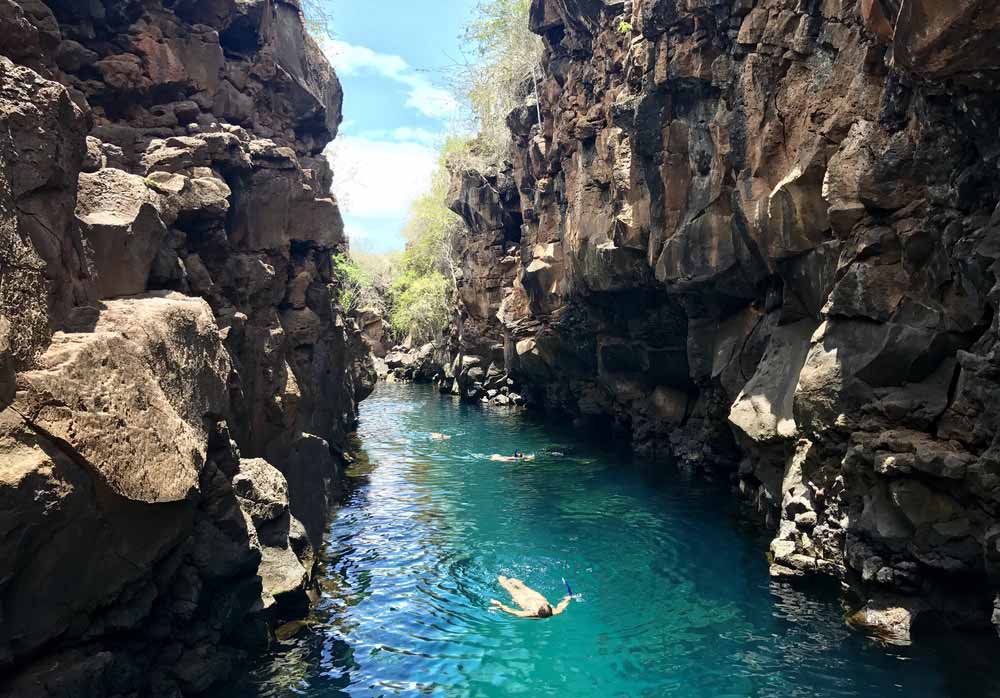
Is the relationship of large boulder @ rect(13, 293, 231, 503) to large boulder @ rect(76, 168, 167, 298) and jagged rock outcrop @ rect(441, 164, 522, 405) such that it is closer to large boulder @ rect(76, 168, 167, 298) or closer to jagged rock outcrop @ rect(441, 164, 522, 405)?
large boulder @ rect(76, 168, 167, 298)

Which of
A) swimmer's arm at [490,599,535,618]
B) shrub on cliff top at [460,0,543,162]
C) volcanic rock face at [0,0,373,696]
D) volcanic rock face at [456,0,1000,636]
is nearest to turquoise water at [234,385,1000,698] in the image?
swimmer's arm at [490,599,535,618]

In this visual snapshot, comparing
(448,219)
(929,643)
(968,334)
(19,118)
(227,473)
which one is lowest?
(929,643)

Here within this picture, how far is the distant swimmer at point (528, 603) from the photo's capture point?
528 inches

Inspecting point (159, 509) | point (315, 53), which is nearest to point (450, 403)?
point (315, 53)

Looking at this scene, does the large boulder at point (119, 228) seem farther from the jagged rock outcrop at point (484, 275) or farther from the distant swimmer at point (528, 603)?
the jagged rock outcrop at point (484, 275)

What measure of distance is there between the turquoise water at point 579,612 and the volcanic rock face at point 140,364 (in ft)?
4.85

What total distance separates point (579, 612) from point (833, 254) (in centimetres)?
860

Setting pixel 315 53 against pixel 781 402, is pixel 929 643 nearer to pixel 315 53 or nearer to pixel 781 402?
pixel 781 402

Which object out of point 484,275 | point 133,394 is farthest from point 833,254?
point 484,275

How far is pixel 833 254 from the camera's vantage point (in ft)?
45.3

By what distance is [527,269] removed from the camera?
114ft

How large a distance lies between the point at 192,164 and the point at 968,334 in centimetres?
1451

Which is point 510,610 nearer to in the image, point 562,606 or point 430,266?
point 562,606

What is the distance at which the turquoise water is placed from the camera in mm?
10719
